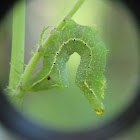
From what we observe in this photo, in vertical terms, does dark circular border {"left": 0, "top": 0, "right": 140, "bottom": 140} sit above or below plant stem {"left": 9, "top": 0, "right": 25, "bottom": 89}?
below

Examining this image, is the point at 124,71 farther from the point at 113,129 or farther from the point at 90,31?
the point at 90,31

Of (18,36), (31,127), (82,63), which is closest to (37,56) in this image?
(18,36)

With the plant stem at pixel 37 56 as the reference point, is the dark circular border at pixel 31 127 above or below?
below

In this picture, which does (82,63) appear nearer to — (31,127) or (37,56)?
(37,56)

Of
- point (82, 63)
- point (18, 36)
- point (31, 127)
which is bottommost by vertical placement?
point (31, 127)

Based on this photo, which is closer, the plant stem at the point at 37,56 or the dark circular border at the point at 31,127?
the plant stem at the point at 37,56

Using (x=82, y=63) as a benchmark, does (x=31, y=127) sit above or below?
below

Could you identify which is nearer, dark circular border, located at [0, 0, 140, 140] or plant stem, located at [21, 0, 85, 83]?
plant stem, located at [21, 0, 85, 83]

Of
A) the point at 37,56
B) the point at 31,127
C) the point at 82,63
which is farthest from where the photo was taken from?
the point at 31,127
